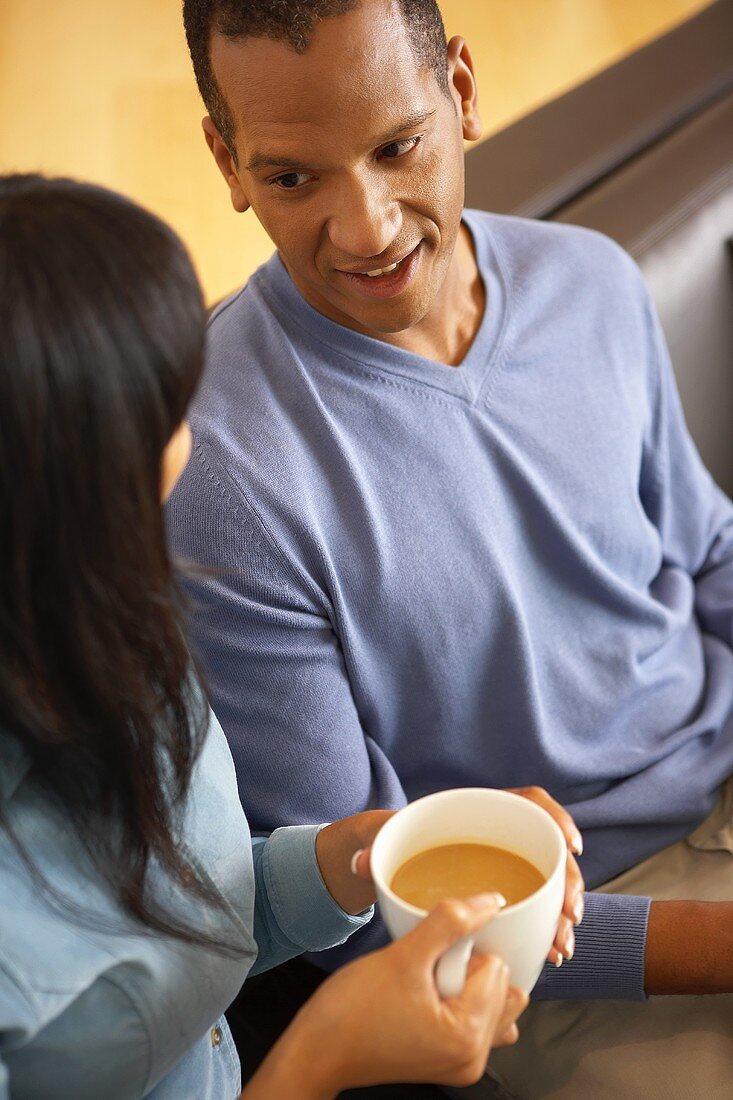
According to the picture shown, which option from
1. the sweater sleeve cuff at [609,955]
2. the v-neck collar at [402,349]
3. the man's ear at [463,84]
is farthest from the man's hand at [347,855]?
the man's ear at [463,84]

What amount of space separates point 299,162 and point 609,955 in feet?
2.35

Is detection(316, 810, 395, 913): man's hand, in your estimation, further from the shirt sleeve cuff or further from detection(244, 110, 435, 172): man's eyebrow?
detection(244, 110, 435, 172): man's eyebrow

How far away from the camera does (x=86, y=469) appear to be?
61cm

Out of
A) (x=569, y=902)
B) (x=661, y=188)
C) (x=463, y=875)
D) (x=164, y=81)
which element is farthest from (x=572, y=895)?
(x=164, y=81)

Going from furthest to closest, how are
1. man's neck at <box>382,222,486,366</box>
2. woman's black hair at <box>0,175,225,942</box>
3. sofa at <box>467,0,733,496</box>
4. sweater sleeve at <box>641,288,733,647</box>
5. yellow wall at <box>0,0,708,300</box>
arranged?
1. yellow wall at <box>0,0,708,300</box>
2. sofa at <box>467,0,733,496</box>
3. sweater sleeve at <box>641,288,733,647</box>
4. man's neck at <box>382,222,486,366</box>
5. woman's black hair at <box>0,175,225,942</box>

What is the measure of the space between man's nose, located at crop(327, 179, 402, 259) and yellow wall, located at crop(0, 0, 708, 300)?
1.67 metres

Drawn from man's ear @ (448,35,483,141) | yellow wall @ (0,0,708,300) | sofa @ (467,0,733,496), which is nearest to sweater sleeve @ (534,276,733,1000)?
sofa @ (467,0,733,496)

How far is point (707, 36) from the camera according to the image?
1.80 metres

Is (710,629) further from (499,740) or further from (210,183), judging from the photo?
(210,183)

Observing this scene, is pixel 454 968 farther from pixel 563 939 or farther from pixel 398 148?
pixel 398 148

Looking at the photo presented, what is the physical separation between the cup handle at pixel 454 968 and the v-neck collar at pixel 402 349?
24.1 inches

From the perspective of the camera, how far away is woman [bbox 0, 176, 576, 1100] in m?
0.59

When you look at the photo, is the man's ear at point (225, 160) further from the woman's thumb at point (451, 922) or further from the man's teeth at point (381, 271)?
the woman's thumb at point (451, 922)

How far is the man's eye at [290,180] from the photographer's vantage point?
992 mm
